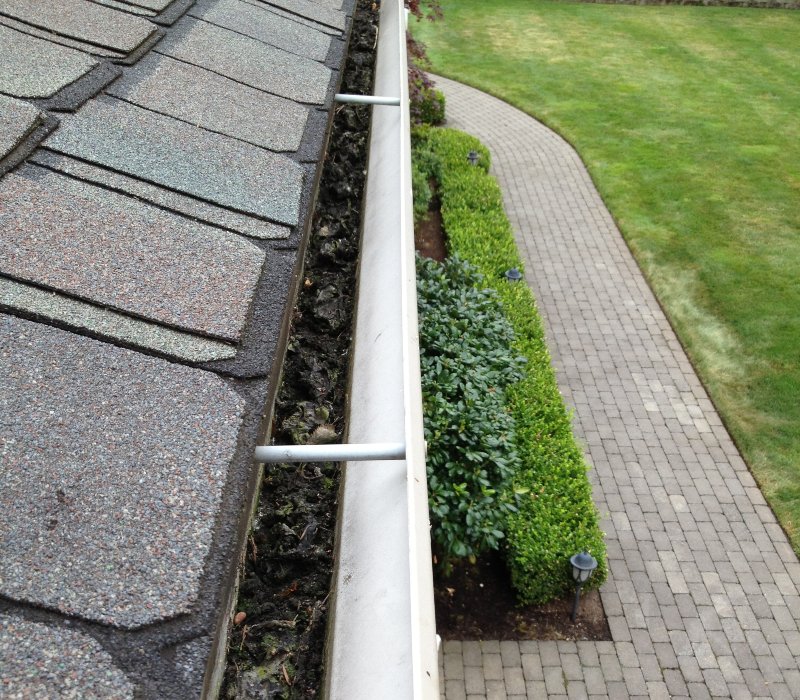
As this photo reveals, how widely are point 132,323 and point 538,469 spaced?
577 centimetres

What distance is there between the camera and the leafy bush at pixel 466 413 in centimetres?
659

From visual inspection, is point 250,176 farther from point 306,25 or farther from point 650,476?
point 650,476

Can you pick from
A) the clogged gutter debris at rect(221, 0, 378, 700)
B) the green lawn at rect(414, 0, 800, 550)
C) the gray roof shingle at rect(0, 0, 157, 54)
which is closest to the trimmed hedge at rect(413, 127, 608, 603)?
the green lawn at rect(414, 0, 800, 550)

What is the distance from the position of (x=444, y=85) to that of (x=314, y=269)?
55.6 ft

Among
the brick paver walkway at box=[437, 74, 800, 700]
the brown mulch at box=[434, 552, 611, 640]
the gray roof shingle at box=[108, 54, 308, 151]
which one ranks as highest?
the gray roof shingle at box=[108, 54, 308, 151]

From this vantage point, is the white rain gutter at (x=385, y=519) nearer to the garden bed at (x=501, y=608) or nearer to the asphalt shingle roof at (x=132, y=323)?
the asphalt shingle roof at (x=132, y=323)

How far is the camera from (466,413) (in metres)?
7.29

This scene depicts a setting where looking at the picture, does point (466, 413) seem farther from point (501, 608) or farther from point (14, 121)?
point (14, 121)

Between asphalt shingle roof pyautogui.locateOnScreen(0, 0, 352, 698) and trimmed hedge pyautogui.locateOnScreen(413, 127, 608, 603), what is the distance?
4402 mm

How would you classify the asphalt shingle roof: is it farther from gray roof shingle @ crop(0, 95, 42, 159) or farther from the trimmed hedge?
the trimmed hedge

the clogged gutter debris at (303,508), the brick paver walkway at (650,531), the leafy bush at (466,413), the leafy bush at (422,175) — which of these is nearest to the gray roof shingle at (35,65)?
the clogged gutter debris at (303,508)

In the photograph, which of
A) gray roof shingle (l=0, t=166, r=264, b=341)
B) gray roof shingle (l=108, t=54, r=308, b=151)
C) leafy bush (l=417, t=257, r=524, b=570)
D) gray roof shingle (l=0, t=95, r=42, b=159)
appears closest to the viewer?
gray roof shingle (l=0, t=166, r=264, b=341)

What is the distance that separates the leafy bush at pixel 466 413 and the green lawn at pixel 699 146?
3.02 meters

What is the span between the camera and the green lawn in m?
9.99
